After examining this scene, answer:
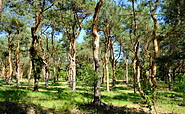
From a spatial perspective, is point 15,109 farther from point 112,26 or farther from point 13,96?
point 112,26

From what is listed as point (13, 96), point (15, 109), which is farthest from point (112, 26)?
point (15, 109)

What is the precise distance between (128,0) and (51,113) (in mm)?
11345

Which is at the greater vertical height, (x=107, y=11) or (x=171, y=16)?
(x=107, y=11)

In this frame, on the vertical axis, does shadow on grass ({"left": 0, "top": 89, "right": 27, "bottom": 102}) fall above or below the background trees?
Result: below

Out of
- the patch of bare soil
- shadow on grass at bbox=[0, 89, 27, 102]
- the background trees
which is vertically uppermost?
the background trees

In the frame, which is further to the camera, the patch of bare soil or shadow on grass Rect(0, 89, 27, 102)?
shadow on grass Rect(0, 89, 27, 102)

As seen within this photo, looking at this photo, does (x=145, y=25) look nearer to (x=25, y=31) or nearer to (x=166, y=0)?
(x=166, y=0)

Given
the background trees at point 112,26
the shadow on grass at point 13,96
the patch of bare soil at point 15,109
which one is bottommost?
the shadow on grass at point 13,96

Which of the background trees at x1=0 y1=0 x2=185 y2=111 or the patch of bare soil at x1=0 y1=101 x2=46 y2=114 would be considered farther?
the background trees at x1=0 y1=0 x2=185 y2=111

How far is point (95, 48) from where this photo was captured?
368 inches

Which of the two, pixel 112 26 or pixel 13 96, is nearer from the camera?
pixel 13 96

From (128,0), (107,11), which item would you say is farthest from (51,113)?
(107,11)

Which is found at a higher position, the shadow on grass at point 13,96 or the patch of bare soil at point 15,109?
the patch of bare soil at point 15,109

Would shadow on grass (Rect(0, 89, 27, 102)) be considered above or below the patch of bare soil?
below
